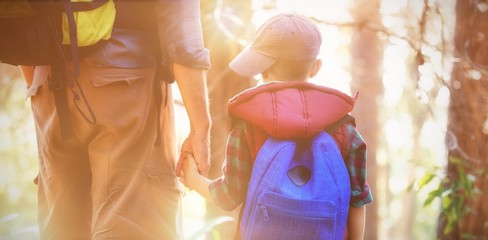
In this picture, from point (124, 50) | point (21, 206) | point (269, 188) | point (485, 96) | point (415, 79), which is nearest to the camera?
point (269, 188)

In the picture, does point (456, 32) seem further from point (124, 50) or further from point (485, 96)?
point (124, 50)

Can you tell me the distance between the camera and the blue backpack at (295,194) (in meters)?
1.70

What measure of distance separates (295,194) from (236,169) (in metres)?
0.29

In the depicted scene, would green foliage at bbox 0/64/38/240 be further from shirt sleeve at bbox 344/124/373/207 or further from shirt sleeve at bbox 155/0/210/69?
shirt sleeve at bbox 344/124/373/207

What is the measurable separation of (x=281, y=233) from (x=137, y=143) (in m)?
0.68

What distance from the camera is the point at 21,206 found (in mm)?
12703

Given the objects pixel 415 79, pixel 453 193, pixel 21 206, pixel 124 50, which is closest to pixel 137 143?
pixel 124 50

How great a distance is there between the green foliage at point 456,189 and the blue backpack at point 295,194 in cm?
189

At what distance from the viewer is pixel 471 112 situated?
12.3 ft

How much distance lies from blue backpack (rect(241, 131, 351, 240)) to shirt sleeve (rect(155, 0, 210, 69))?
0.49 meters

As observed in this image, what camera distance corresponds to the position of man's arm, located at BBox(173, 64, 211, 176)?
202 cm

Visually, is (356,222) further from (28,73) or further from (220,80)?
(220,80)

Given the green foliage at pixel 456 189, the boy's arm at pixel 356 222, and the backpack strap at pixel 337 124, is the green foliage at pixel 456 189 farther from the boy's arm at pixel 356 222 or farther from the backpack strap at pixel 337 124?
the backpack strap at pixel 337 124

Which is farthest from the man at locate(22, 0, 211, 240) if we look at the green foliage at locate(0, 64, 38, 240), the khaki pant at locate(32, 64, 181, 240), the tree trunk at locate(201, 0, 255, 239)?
the green foliage at locate(0, 64, 38, 240)
